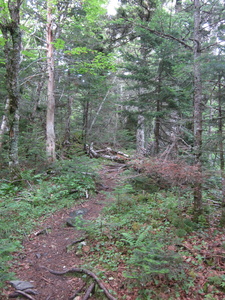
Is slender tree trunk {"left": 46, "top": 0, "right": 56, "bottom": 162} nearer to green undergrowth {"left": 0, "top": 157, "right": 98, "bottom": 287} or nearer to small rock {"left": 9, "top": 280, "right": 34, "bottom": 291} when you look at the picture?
green undergrowth {"left": 0, "top": 157, "right": 98, "bottom": 287}

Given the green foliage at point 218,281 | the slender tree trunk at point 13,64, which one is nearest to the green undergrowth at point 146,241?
the green foliage at point 218,281

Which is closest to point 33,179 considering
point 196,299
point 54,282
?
point 54,282

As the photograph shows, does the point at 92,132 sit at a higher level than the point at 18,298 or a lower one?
higher

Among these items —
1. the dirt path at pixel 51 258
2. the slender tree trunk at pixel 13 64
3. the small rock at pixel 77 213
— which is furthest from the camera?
the slender tree trunk at pixel 13 64

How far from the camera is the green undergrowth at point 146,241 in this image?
11.0ft

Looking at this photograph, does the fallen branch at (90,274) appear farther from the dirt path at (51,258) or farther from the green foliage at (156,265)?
the green foliage at (156,265)

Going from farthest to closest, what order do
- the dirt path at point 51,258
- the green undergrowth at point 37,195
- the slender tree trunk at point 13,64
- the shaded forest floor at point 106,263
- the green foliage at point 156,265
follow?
the slender tree trunk at point 13,64, the green undergrowth at point 37,195, the dirt path at point 51,258, the shaded forest floor at point 106,263, the green foliage at point 156,265

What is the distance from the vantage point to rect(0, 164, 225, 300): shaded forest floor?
11.1 ft

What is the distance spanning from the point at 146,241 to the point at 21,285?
257 cm

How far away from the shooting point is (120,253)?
14.3 feet

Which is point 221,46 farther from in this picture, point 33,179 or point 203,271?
point 33,179

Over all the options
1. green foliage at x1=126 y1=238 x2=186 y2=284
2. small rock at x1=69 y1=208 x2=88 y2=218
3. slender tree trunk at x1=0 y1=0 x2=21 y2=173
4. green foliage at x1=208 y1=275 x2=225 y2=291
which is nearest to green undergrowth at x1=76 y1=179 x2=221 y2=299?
green foliage at x1=126 y1=238 x2=186 y2=284

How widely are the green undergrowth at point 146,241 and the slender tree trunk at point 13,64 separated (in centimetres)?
460

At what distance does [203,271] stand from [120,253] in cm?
170
